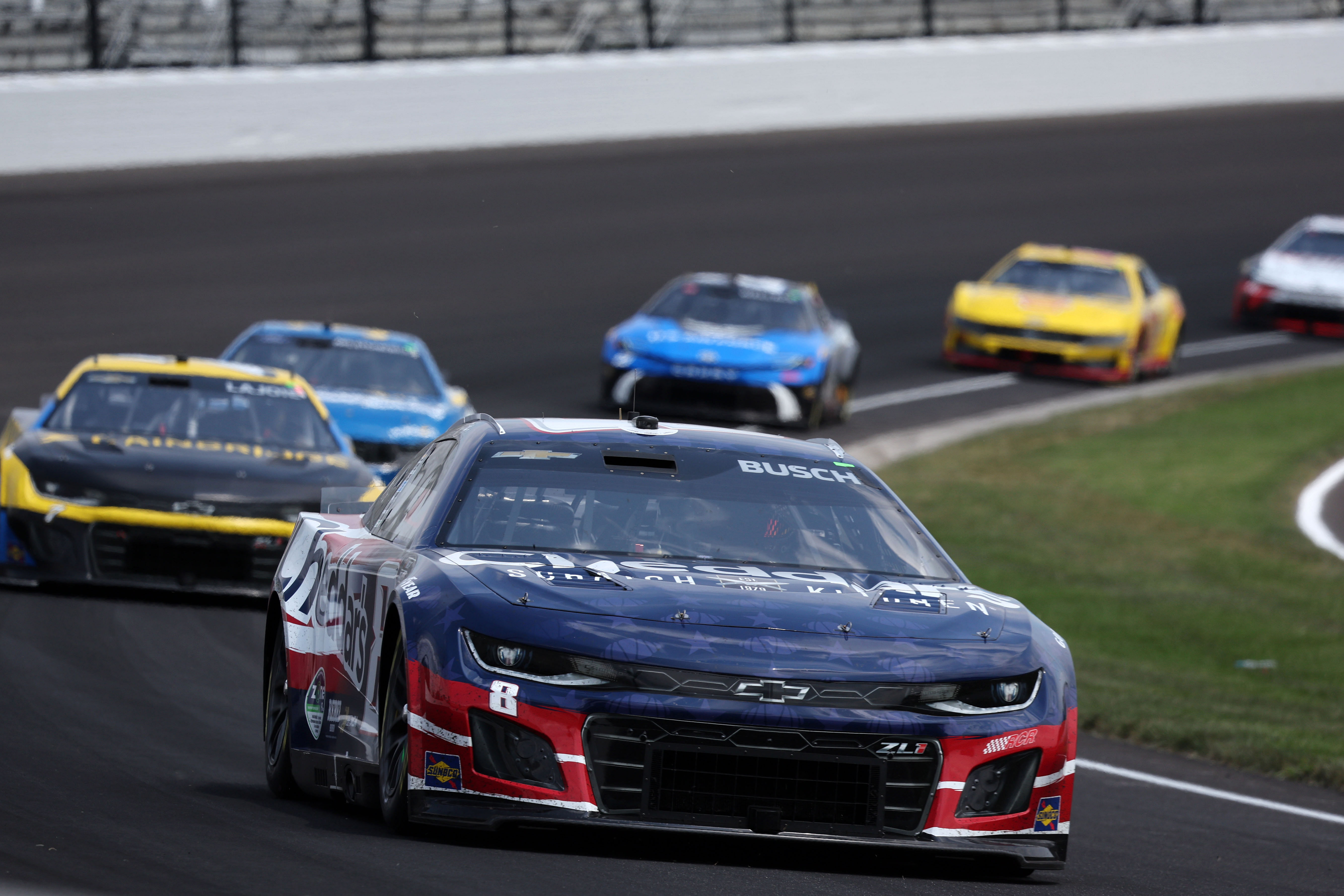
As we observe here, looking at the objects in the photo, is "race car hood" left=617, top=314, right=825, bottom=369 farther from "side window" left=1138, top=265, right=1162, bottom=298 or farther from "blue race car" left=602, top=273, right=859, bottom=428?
"side window" left=1138, top=265, right=1162, bottom=298

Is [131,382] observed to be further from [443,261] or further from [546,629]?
[443,261]

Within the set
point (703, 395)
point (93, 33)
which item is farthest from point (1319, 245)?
point (93, 33)

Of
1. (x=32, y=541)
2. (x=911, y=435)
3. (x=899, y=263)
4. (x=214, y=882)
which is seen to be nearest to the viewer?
(x=214, y=882)

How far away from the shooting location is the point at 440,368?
2291 cm

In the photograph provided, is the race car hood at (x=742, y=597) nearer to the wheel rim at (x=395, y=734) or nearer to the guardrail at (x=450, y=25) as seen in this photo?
the wheel rim at (x=395, y=734)

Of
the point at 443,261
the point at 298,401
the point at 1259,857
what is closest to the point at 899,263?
the point at 443,261

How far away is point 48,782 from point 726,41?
3085 cm

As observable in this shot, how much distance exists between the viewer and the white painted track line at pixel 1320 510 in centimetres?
1794

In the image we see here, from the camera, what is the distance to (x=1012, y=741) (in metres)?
6.09

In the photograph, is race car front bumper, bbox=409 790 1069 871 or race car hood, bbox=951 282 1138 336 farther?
race car hood, bbox=951 282 1138 336

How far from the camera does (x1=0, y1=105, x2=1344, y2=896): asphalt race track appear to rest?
6258mm

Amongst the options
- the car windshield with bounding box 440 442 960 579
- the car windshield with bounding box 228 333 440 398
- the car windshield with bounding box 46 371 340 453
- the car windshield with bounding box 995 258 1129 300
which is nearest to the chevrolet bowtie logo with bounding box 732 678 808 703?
→ the car windshield with bounding box 440 442 960 579

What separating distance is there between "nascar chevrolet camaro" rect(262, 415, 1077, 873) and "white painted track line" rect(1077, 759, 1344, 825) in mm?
3012

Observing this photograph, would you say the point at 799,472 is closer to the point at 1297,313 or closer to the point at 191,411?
the point at 191,411
